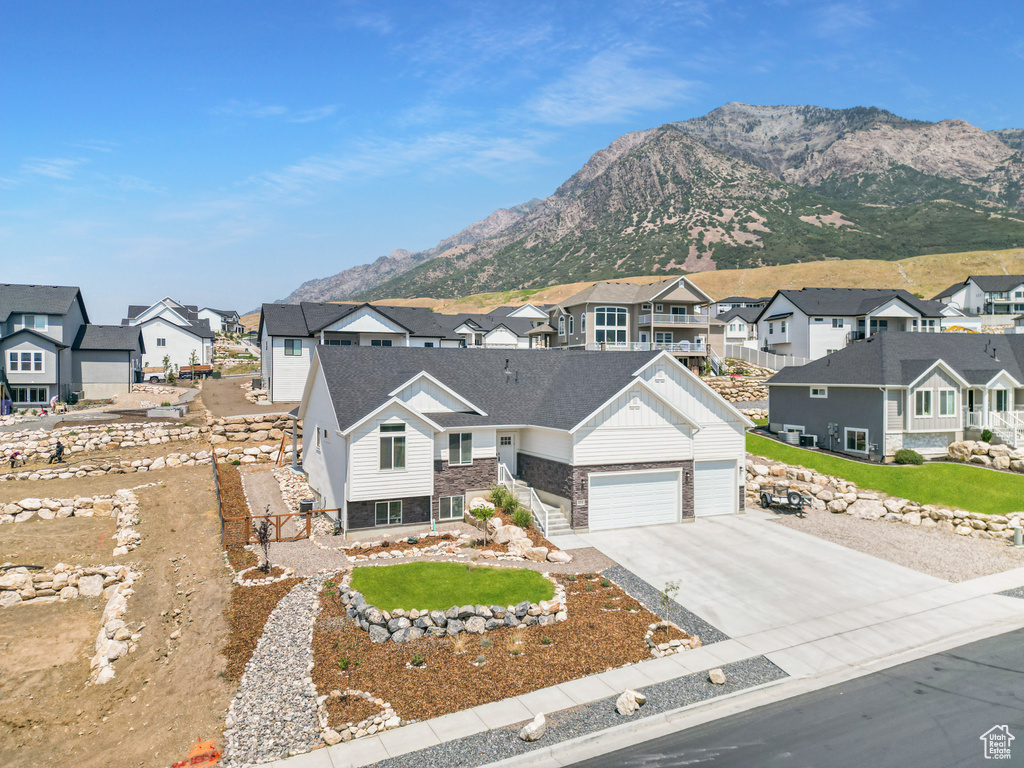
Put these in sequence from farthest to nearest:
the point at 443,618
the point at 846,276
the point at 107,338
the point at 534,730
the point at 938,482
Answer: the point at 846,276 < the point at 107,338 < the point at 938,482 < the point at 443,618 < the point at 534,730

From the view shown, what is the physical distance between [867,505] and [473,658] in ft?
71.3

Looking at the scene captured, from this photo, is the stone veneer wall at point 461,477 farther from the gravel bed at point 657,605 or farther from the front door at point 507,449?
the gravel bed at point 657,605

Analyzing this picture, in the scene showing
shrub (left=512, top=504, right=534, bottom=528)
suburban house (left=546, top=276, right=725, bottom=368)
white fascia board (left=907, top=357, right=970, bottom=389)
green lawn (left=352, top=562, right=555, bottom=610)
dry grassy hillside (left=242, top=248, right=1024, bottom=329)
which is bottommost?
green lawn (left=352, top=562, right=555, bottom=610)

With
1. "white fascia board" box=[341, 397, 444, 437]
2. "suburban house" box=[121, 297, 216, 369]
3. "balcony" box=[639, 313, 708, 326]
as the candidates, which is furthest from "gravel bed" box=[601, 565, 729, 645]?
"suburban house" box=[121, 297, 216, 369]

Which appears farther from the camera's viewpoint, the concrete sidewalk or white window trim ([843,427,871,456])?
white window trim ([843,427,871,456])

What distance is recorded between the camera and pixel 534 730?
35.1 ft

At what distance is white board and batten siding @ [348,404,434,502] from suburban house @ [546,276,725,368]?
32.0m

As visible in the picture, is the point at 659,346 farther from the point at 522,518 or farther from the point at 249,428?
the point at 249,428

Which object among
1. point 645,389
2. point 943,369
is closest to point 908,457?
point 943,369

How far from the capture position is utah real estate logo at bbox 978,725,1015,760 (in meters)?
10.4

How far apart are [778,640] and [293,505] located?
64.6ft

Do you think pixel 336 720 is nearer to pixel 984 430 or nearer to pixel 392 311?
pixel 984 430

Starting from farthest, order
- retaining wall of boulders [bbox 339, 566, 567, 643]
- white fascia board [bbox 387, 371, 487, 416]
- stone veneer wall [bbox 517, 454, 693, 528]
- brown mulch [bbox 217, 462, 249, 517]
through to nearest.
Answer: brown mulch [bbox 217, 462, 249, 517] < white fascia board [bbox 387, 371, 487, 416] < stone veneer wall [bbox 517, 454, 693, 528] < retaining wall of boulders [bbox 339, 566, 567, 643]

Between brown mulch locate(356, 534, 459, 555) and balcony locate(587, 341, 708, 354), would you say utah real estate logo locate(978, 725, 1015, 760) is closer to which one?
brown mulch locate(356, 534, 459, 555)
